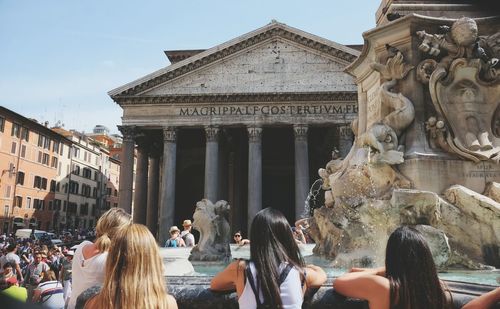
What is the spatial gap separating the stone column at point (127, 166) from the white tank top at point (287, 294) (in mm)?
24994

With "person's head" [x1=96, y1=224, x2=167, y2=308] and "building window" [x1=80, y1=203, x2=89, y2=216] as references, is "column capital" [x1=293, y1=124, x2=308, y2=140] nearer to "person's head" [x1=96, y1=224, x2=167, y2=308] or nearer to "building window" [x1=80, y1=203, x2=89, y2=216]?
"person's head" [x1=96, y1=224, x2=167, y2=308]

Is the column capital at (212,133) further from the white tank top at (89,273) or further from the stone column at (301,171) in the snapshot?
the white tank top at (89,273)

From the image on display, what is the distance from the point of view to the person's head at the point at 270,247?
173 cm

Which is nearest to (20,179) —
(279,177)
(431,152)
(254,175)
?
(279,177)

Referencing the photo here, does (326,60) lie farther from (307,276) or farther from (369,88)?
(307,276)

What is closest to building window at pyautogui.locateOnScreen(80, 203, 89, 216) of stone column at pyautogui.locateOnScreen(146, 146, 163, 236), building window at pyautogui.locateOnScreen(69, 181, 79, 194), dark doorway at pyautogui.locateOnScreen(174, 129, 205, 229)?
building window at pyautogui.locateOnScreen(69, 181, 79, 194)

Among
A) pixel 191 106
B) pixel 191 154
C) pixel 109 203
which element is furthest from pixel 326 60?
pixel 109 203

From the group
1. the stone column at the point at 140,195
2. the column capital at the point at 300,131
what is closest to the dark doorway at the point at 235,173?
the stone column at the point at 140,195

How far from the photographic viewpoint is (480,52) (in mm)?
4441

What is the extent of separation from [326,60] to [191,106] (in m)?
8.71

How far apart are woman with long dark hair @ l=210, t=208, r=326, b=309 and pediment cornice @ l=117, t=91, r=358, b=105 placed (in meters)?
24.1

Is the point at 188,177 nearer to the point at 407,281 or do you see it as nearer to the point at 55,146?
the point at 55,146

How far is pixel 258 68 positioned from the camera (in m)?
26.7

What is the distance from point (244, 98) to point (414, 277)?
2461cm
